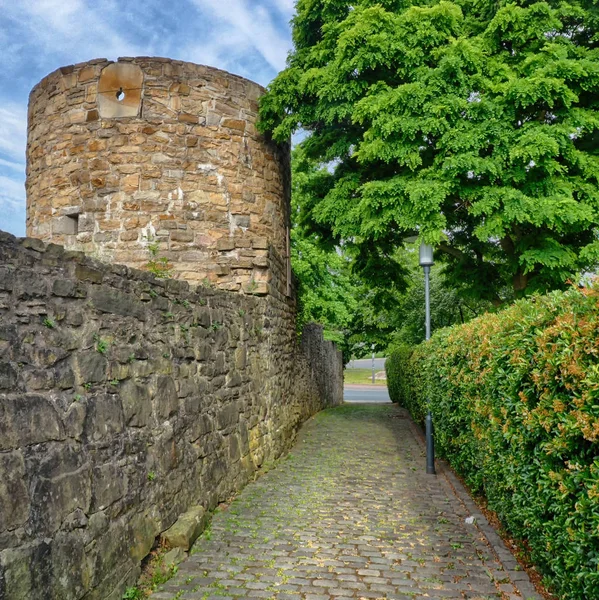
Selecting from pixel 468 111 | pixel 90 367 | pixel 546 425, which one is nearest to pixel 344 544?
pixel 546 425

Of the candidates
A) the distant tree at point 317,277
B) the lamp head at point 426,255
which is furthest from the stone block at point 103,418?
the distant tree at point 317,277

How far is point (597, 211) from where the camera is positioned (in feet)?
29.0

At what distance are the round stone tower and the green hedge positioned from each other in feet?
12.9

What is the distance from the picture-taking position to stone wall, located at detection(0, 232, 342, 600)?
106 inches

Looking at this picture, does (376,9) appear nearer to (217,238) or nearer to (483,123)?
(483,123)

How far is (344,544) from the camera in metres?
4.68

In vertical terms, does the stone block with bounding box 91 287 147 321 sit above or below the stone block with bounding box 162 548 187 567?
above

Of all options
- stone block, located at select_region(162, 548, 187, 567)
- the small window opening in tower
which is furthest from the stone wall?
the small window opening in tower

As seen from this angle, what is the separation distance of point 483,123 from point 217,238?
4.55 meters

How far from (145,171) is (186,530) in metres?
4.92

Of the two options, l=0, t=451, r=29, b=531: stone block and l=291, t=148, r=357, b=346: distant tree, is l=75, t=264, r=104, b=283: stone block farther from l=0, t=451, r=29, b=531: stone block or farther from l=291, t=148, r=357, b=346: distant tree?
l=291, t=148, r=357, b=346: distant tree

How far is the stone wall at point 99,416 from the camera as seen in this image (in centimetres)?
270

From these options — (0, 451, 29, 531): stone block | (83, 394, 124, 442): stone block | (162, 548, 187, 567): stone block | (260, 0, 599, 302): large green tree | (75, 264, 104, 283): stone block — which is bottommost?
(162, 548, 187, 567): stone block

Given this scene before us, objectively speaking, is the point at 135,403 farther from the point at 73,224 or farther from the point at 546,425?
the point at 73,224
